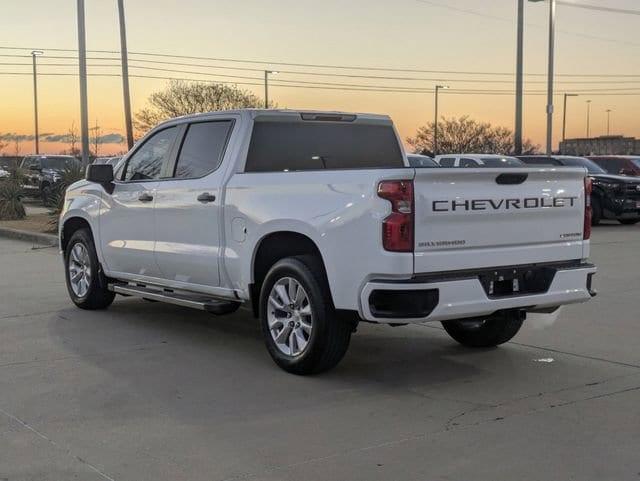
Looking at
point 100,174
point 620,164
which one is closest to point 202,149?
point 100,174

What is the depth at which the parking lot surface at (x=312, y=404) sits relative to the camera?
4340 mm

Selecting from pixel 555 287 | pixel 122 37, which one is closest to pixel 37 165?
pixel 122 37

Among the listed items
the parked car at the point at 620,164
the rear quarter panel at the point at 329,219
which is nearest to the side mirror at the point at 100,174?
the rear quarter panel at the point at 329,219

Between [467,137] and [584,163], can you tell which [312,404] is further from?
[467,137]

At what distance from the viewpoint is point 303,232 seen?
5.91 m

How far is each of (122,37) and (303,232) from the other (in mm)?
22543

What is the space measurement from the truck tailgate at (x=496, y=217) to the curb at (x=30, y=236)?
38.7 ft

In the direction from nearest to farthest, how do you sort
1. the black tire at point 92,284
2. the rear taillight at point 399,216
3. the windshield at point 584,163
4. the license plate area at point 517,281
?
the rear taillight at point 399,216, the license plate area at point 517,281, the black tire at point 92,284, the windshield at point 584,163

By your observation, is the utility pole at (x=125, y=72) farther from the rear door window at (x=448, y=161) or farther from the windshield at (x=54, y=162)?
the rear door window at (x=448, y=161)

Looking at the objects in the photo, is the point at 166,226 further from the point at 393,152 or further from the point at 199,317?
the point at 393,152

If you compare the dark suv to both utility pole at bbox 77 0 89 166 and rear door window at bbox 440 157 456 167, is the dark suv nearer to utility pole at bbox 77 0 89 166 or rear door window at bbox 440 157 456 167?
rear door window at bbox 440 157 456 167

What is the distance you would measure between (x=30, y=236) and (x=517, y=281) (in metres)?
13.1

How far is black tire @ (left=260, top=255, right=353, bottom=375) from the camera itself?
19.1 ft

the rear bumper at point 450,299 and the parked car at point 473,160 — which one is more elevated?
the parked car at point 473,160
